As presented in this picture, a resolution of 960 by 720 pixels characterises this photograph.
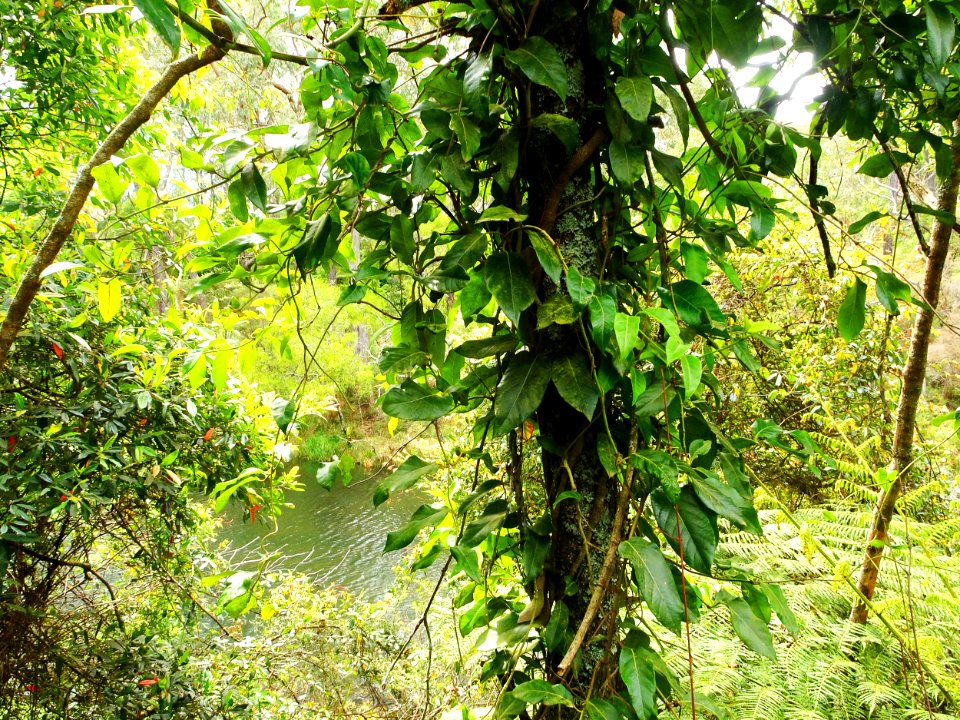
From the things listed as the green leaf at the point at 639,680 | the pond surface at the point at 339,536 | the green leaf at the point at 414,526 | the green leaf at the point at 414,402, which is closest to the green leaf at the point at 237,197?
the green leaf at the point at 414,402

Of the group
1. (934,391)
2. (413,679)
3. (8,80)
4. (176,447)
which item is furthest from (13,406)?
(934,391)

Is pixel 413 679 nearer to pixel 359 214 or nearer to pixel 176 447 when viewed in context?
pixel 176 447

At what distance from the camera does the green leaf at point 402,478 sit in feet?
2.09

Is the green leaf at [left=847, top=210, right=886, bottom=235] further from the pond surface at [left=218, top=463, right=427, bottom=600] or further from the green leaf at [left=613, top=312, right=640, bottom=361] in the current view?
the pond surface at [left=218, top=463, right=427, bottom=600]

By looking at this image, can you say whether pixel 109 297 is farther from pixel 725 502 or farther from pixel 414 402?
pixel 725 502

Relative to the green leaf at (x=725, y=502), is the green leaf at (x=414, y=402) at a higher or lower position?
higher

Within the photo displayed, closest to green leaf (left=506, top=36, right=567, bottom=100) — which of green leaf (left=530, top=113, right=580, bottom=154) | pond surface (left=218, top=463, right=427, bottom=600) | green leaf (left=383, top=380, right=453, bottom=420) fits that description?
green leaf (left=530, top=113, right=580, bottom=154)

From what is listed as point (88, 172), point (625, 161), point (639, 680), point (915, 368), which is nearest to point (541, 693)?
point (639, 680)

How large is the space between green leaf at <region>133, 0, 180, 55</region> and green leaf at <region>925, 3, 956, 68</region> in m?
0.74

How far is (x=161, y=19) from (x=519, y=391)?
1.51ft

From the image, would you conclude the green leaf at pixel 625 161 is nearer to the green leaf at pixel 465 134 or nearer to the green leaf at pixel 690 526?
the green leaf at pixel 465 134

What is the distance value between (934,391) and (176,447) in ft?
27.4

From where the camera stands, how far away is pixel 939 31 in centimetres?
61

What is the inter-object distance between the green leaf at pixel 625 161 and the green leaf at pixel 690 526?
1.16 ft
